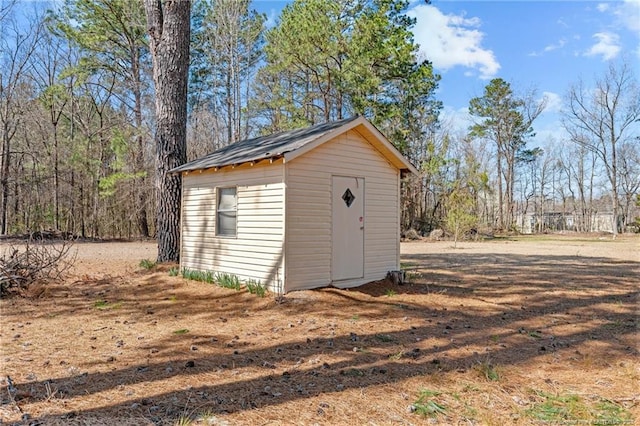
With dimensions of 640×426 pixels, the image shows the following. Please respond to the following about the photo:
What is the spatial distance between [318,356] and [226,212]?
15.0ft

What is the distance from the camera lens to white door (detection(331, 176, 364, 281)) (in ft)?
24.6

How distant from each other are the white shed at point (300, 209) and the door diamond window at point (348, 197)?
0.02m

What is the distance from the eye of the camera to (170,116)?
962cm

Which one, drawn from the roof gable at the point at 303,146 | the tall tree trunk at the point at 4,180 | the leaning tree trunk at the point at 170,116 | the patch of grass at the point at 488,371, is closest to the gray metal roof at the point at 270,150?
the roof gable at the point at 303,146

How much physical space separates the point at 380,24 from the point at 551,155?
3011 cm

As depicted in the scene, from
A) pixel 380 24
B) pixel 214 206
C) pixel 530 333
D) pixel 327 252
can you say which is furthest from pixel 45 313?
pixel 380 24

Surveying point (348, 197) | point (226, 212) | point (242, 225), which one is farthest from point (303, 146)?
point (226, 212)

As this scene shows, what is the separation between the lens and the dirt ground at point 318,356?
301 cm

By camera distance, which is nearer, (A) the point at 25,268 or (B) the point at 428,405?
(B) the point at 428,405

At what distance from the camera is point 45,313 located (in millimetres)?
5910

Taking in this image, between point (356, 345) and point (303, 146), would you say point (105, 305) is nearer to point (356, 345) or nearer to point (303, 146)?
point (303, 146)

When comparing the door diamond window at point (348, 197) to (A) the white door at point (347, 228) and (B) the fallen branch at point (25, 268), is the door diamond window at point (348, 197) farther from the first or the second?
(B) the fallen branch at point (25, 268)

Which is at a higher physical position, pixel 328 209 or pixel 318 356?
pixel 328 209

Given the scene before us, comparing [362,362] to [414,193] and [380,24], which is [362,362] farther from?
[414,193]
